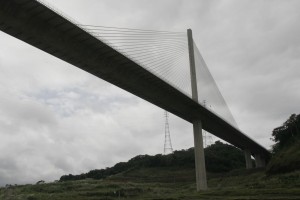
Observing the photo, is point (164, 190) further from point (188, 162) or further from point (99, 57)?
point (188, 162)

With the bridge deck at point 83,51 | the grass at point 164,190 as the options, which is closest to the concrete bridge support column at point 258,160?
the grass at point 164,190

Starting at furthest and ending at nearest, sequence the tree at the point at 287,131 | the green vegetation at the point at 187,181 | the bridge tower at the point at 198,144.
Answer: the tree at the point at 287,131 < the bridge tower at the point at 198,144 < the green vegetation at the point at 187,181

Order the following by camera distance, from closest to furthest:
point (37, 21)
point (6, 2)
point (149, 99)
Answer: point (6, 2) < point (37, 21) < point (149, 99)

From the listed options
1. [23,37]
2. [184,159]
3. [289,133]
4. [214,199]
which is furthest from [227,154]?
[23,37]

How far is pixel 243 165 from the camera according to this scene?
131375mm

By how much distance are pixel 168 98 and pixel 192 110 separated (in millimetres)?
8191

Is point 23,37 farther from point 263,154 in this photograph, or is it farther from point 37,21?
point 263,154

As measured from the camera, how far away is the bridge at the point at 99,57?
32.7m

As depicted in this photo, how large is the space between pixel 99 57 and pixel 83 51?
8.21 feet

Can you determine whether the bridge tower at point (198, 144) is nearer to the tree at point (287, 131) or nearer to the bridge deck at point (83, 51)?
the bridge deck at point (83, 51)

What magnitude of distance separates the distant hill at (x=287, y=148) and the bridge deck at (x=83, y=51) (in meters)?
14.4

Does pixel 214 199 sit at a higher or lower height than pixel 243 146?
lower

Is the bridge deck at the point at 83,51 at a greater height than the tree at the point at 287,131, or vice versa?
the tree at the point at 287,131

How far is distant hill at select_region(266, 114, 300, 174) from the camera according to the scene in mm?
59966
